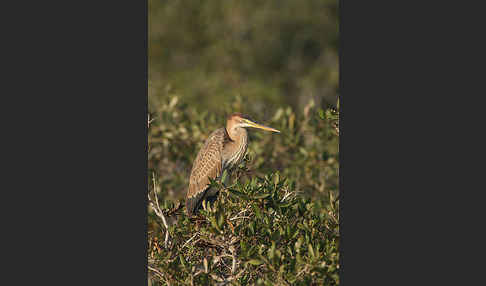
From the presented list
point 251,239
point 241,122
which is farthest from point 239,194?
point 241,122

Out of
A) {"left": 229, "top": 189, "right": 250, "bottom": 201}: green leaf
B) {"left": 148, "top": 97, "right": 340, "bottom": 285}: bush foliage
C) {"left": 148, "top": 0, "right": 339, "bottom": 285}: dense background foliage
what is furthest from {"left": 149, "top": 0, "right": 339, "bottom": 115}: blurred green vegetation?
{"left": 229, "top": 189, "right": 250, "bottom": 201}: green leaf

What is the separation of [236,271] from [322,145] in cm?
370

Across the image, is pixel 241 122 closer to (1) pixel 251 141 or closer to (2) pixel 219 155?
(2) pixel 219 155

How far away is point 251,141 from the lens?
308 inches

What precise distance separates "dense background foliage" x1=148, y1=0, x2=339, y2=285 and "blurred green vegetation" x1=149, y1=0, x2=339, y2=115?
0.10ft

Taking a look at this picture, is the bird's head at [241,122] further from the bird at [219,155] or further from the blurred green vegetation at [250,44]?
the blurred green vegetation at [250,44]

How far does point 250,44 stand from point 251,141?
27.3 ft

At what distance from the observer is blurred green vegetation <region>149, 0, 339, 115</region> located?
15188mm

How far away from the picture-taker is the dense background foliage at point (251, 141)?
4.13m

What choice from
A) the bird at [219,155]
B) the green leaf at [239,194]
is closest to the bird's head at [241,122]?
the bird at [219,155]

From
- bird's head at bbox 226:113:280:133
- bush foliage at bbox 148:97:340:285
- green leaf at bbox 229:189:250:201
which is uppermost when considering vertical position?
bird's head at bbox 226:113:280:133

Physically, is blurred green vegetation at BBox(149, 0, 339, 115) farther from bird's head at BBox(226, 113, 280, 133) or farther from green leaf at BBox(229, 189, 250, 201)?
green leaf at BBox(229, 189, 250, 201)

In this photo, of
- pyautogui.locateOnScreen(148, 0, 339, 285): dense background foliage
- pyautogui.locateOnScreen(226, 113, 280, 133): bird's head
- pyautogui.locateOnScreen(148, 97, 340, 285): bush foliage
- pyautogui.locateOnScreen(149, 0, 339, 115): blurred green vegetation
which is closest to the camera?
pyautogui.locateOnScreen(148, 97, 340, 285): bush foliage

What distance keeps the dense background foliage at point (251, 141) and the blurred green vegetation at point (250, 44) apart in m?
0.03
